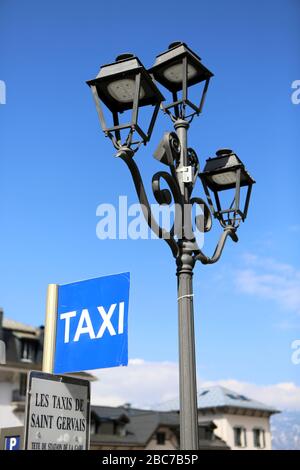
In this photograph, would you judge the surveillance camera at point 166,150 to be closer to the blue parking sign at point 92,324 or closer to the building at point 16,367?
the blue parking sign at point 92,324

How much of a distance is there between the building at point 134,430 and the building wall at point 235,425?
193 centimetres

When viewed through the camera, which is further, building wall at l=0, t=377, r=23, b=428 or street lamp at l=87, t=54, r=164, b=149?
building wall at l=0, t=377, r=23, b=428

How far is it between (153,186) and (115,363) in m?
2.18

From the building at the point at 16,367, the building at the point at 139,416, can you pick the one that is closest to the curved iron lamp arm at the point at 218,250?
the building at the point at 139,416

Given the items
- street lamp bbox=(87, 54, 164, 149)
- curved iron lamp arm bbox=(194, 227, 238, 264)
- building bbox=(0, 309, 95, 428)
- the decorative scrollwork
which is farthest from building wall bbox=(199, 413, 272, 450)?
street lamp bbox=(87, 54, 164, 149)

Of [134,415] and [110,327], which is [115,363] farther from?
[134,415]

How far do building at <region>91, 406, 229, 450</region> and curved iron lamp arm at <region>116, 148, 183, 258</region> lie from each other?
32.7 meters

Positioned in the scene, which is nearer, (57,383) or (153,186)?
(57,383)

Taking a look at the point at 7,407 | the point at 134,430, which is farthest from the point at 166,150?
the point at 134,430

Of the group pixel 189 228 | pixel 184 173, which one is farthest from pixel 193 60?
pixel 189 228

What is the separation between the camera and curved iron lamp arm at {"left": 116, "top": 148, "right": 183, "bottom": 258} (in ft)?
16.6

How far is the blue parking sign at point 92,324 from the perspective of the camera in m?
3.89

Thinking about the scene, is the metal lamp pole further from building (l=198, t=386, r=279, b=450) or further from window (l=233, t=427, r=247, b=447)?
window (l=233, t=427, r=247, b=447)
